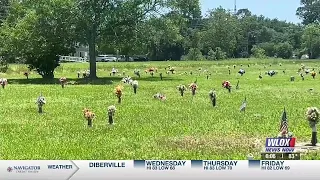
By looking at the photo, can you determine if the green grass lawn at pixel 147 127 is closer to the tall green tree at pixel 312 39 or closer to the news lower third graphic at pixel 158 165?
the news lower third graphic at pixel 158 165

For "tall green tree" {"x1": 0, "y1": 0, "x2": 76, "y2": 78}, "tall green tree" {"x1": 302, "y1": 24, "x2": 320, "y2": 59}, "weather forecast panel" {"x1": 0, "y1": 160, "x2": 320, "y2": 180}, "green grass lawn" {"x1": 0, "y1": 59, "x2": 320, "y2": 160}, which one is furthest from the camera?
"tall green tree" {"x1": 302, "y1": 24, "x2": 320, "y2": 59}

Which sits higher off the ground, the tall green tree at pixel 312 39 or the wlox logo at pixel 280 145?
the tall green tree at pixel 312 39

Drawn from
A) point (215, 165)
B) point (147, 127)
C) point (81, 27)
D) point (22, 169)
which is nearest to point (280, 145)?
point (215, 165)

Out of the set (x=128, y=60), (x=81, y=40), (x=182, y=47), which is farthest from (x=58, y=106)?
(x=182, y=47)

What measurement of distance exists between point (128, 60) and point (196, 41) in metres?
22.6

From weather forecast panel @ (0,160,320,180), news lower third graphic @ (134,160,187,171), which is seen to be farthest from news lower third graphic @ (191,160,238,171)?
news lower third graphic @ (134,160,187,171)

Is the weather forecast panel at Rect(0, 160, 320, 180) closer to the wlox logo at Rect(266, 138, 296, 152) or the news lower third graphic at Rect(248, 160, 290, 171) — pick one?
the news lower third graphic at Rect(248, 160, 290, 171)

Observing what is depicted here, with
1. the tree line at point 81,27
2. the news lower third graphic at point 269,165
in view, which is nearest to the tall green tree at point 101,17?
the tree line at point 81,27

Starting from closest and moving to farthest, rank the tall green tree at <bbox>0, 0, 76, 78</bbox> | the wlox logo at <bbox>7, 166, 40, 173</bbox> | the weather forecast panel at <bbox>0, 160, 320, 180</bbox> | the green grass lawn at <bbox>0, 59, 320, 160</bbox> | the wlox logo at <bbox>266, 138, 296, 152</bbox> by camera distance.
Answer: the weather forecast panel at <bbox>0, 160, 320, 180</bbox> → the wlox logo at <bbox>7, 166, 40, 173</bbox> → the wlox logo at <bbox>266, 138, 296, 152</bbox> → the green grass lawn at <bbox>0, 59, 320, 160</bbox> → the tall green tree at <bbox>0, 0, 76, 78</bbox>

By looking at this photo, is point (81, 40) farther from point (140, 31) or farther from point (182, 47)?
point (182, 47)

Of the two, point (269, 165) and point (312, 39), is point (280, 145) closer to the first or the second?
point (269, 165)

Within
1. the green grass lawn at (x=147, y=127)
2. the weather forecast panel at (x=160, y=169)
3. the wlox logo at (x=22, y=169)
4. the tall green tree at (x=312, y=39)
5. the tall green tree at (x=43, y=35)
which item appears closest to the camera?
the weather forecast panel at (x=160, y=169)

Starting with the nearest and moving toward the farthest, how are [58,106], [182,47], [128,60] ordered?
[58,106]
[128,60]
[182,47]

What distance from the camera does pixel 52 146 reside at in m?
13.1
